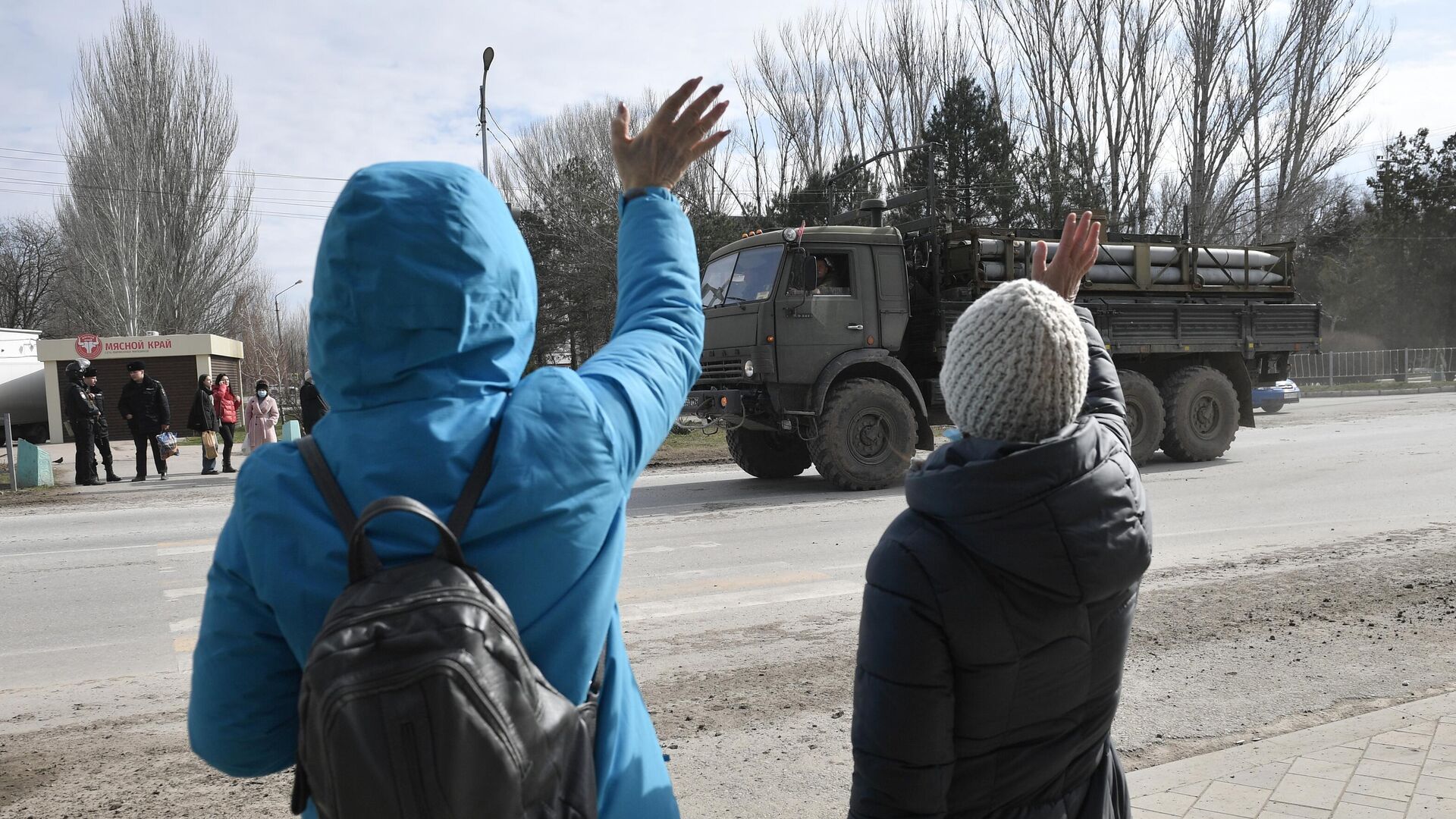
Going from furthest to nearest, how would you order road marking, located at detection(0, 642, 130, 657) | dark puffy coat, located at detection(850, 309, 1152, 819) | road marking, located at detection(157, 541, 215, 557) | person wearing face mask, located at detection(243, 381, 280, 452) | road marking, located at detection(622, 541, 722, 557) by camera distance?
person wearing face mask, located at detection(243, 381, 280, 452)
road marking, located at detection(157, 541, 215, 557)
road marking, located at detection(622, 541, 722, 557)
road marking, located at detection(0, 642, 130, 657)
dark puffy coat, located at detection(850, 309, 1152, 819)

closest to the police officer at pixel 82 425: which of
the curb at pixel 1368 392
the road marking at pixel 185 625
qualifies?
the road marking at pixel 185 625

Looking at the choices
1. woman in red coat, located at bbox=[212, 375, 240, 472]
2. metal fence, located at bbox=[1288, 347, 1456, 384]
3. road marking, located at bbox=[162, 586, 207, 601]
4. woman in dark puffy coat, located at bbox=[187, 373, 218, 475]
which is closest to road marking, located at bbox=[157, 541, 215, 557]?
road marking, located at bbox=[162, 586, 207, 601]

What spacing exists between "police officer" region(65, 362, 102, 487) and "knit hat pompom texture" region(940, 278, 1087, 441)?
17.6 meters

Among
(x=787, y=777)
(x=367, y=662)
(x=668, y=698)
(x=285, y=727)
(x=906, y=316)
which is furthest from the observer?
(x=906, y=316)

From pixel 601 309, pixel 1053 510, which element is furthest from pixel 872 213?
pixel 601 309

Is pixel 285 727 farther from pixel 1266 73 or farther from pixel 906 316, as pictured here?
pixel 1266 73

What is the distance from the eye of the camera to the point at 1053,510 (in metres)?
1.62

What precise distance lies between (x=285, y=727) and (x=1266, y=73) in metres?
41.8

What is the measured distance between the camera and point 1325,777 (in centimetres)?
362

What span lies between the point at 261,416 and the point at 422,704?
722 inches

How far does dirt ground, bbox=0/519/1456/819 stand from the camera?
3.96 meters

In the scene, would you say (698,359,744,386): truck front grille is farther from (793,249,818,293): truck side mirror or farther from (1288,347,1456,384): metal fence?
(1288,347,1456,384): metal fence

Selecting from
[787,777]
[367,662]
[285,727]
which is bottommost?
[787,777]

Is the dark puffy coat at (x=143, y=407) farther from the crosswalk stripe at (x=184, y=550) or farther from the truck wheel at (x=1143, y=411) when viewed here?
the truck wheel at (x=1143, y=411)
